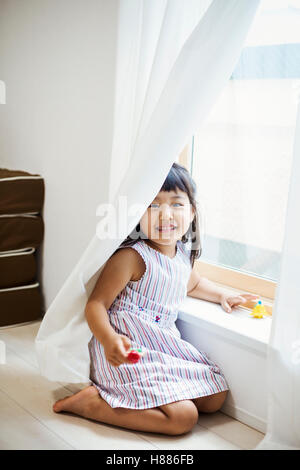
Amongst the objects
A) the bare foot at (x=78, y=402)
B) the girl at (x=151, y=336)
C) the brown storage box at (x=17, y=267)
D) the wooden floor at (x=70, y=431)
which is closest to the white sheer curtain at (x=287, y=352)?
→ the wooden floor at (x=70, y=431)

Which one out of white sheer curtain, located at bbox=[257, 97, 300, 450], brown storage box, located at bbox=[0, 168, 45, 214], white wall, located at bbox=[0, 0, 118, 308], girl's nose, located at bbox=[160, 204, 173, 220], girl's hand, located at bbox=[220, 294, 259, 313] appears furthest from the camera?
brown storage box, located at bbox=[0, 168, 45, 214]

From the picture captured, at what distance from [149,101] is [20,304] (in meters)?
1.10

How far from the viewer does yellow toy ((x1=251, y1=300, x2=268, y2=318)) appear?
5.82ft

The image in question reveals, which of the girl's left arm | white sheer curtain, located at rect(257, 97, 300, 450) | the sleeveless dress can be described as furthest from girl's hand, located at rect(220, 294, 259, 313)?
white sheer curtain, located at rect(257, 97, 300, 450)

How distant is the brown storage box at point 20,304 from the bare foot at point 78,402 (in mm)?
729

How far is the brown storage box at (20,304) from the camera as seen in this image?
230cm

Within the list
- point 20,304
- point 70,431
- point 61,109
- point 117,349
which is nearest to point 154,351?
point 117,349

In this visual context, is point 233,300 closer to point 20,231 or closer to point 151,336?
point 151,336

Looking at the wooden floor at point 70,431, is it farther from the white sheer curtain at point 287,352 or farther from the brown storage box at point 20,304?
the brown storage box at point 20,304

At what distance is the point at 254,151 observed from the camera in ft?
5.90

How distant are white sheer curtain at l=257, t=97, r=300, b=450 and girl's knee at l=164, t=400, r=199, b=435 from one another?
0.21 meters

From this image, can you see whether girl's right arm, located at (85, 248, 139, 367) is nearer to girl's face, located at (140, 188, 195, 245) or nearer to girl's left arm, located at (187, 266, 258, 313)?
girl's face, located at (140, 188, 195, 245)

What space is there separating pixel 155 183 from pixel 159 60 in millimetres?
354

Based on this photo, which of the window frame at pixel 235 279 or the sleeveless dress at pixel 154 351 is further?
the window frame at pixel 235 279
